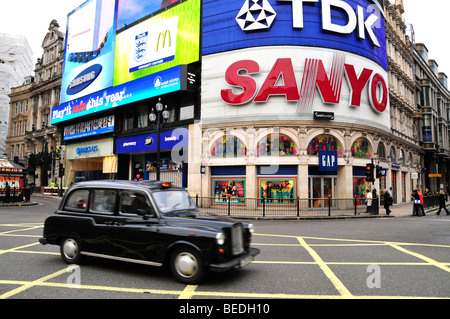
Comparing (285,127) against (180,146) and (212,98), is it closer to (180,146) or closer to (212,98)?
(212,98)

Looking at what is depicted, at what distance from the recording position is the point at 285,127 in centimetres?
2158

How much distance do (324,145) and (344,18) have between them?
34.5 feet

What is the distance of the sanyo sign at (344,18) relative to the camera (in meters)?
22.2

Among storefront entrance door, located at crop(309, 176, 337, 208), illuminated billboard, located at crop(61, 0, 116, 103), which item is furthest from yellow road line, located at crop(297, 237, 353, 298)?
illuminated billboard, located at crop(61, 0, 116, 103)

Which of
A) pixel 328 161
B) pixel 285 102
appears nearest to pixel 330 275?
pixel 328 161

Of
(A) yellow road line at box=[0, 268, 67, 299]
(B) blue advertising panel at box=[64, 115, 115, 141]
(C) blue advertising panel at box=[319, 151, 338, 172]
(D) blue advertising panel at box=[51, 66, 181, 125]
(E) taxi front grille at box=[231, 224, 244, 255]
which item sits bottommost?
(A) yellow road line at box=[0, 268, 67, 299]

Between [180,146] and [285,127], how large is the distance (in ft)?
29.4

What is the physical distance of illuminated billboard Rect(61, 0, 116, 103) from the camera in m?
32.9

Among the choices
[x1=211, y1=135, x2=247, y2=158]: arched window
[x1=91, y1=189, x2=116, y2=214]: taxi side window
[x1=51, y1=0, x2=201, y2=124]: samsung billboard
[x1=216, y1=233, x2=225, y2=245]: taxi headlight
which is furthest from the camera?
[x1=51, y1=0, x2=201, y2=124]: samsung billboard

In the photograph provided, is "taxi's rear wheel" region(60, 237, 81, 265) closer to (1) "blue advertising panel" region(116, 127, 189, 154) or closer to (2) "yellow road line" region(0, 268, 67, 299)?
(2) "yellow road line" region(0, 268, 67, 299)

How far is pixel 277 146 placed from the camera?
850 inches

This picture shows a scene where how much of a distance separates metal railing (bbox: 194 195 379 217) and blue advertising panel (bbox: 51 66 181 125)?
35.3 ft

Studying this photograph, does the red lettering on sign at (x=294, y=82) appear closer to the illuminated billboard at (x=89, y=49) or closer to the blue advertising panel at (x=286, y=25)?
the blue advertising panel at (x=286, y=25)
